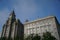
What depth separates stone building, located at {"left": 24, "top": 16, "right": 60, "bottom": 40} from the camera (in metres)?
37.2

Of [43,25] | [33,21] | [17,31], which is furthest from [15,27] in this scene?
[43,25]

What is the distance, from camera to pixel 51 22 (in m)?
38.9

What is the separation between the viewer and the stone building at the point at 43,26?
122 feet

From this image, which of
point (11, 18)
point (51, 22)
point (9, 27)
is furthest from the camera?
point (11, 18)

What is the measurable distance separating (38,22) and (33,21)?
2.82 metres

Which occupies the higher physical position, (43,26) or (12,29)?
(12,29)

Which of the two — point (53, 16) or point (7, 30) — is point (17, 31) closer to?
point (7, 30)

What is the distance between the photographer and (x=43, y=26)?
4012cm

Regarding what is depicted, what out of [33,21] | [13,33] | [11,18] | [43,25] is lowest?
[13,33]

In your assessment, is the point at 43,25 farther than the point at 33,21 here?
No

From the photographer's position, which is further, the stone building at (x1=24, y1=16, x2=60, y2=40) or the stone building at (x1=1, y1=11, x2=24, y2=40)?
the stone building at (x1=1, y1=11, x2=24, y2=40)

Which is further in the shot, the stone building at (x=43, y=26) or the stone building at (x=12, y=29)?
the stone building at (x=12, y=29)

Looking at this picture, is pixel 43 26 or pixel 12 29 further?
pixel 12 29

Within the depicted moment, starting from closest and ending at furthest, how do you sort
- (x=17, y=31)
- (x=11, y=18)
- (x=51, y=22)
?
(x=51, y=22) → (x=17, y=31) → (x=11, y=18)
